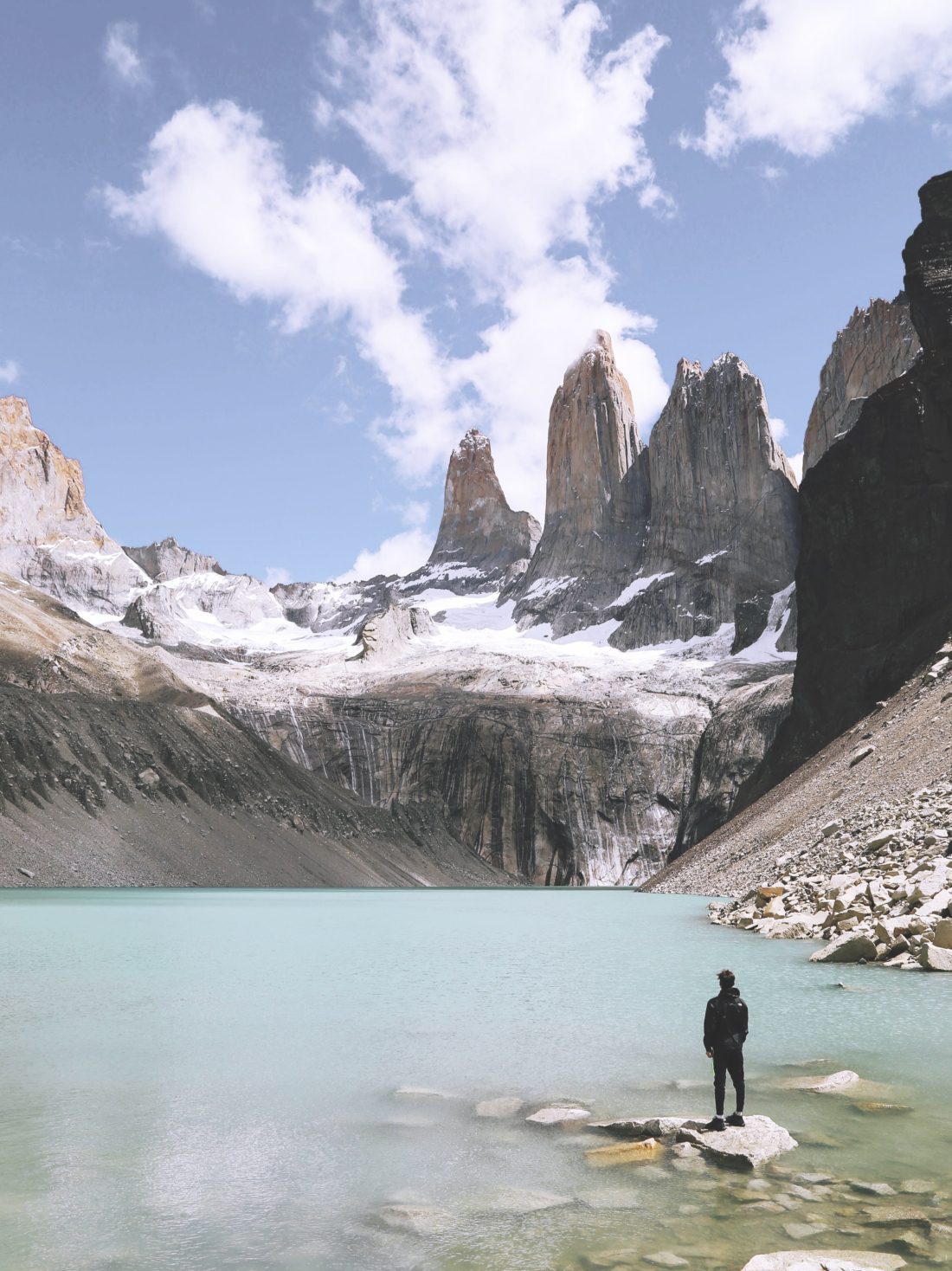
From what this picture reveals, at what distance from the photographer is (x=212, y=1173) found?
298 inches

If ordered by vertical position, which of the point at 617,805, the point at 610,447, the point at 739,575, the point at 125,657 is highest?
the point at 610,447

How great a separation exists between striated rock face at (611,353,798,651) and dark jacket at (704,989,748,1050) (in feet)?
507

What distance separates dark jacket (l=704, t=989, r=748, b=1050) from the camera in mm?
8508

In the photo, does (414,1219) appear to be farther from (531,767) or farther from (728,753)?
(531,767)

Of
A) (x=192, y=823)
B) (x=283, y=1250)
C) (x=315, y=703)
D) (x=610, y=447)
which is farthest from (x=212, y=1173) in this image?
(x=610, y=447)

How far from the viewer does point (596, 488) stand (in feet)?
624

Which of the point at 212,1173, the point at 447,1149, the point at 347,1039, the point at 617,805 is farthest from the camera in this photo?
the point at 617,805

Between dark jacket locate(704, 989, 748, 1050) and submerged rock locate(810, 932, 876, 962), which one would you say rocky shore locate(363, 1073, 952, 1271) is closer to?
dark jacket locate(704, 989, 748, 1050)

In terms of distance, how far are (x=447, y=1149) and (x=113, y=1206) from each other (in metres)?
2.52

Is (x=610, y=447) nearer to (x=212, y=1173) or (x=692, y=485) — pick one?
(x=692, y=485)

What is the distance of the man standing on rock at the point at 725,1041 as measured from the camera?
8398mm

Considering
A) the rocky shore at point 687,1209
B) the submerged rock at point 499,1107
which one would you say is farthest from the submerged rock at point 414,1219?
the submerged rock at point 499,1107

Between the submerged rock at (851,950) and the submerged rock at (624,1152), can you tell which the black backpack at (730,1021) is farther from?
the submerged rock at (851,950)

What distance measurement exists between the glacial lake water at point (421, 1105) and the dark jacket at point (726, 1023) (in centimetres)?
89
